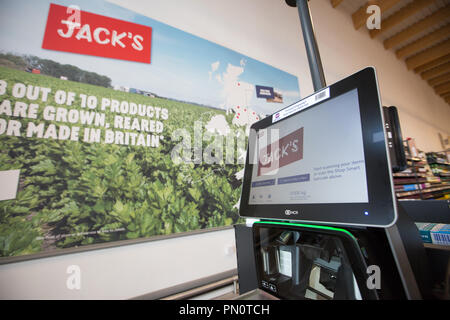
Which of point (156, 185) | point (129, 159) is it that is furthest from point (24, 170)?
point (156, 185)

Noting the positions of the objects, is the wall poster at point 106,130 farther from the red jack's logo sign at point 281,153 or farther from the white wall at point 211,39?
the red jack's logo sign at point 281,153

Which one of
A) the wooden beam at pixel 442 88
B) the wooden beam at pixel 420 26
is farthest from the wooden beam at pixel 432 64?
the wooden beam at pixel 420 26

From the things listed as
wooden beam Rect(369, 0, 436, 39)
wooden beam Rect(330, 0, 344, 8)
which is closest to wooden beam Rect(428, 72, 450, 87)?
wooden beam Rect(369, 0, 436, 39)

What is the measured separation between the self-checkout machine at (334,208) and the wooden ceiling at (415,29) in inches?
121

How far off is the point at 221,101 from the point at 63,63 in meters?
0.84

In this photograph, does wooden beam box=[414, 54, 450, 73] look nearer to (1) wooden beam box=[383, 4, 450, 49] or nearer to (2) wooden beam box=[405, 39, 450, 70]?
(2) wooden beam box=[405, 39, 450, 70]

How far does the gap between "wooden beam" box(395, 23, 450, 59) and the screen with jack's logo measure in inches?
187

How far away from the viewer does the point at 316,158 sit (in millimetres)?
417

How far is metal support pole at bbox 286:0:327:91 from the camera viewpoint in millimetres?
714

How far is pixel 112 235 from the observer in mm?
835

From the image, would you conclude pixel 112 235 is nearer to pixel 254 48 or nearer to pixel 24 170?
pixel 24 170

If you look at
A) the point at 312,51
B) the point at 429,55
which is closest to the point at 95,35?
the point at 312,51

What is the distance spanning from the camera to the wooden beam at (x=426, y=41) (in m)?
3.14
